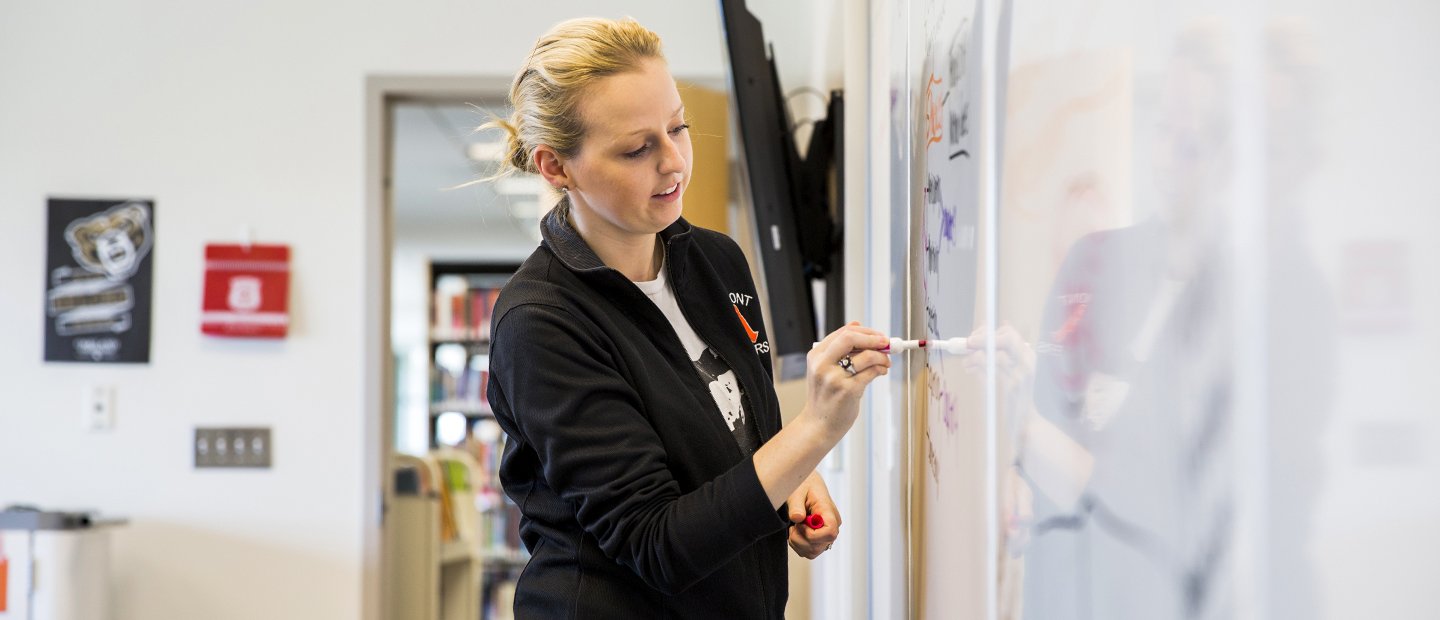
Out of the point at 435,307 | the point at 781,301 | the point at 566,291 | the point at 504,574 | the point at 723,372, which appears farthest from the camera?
the point at 435,307

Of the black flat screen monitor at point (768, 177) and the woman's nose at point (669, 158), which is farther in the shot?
the black flat screen monitor at point (768, 177)

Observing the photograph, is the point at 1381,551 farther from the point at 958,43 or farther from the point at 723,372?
the point at 723,372

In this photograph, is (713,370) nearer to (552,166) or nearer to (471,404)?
(552,166)

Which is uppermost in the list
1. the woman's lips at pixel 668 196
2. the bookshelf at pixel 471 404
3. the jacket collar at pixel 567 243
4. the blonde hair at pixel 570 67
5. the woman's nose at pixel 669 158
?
the blonde hair at pixel 570 67

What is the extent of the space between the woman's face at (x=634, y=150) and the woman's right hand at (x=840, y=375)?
0.23m

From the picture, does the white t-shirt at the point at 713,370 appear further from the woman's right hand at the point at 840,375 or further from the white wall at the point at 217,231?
the white wall at the point at 217,231

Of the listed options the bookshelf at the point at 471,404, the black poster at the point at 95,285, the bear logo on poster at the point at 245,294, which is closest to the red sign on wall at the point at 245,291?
the bear logo on poster at the point at 245,294

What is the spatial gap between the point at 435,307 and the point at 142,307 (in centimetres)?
447

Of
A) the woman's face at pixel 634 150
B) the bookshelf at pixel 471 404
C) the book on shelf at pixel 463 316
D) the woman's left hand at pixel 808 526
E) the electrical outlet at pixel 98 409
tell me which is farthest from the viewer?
the book on shelf at pixel 463 316

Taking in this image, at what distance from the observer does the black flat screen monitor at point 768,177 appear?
1873 mm

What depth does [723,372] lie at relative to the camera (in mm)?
1215

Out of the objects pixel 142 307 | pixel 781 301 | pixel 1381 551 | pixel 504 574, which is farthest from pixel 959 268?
pixel 504 574

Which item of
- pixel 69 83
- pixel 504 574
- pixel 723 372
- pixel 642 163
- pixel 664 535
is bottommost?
pixel 504 574

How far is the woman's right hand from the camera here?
95 centimetres
